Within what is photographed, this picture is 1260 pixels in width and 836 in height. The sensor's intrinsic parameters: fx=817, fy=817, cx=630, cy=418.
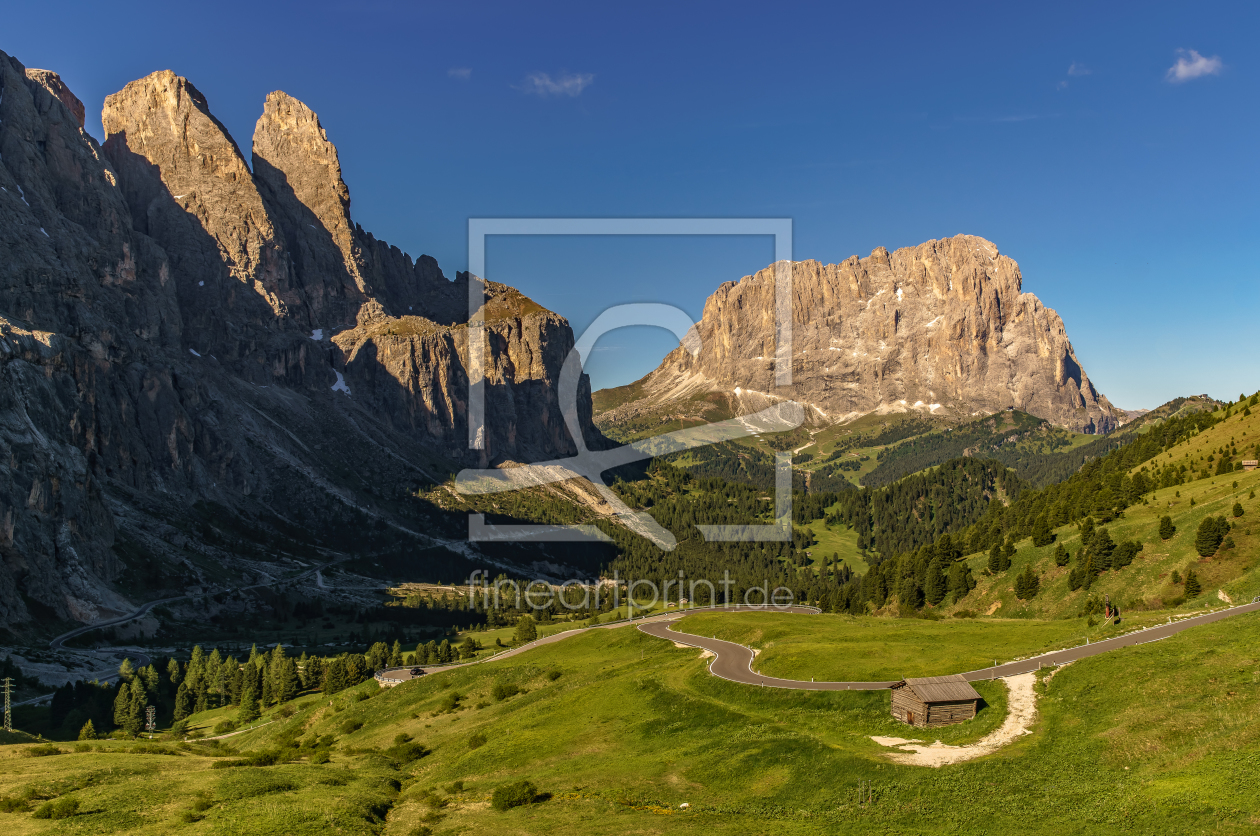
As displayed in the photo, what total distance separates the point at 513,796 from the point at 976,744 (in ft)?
89.2

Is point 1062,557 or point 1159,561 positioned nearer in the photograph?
point 1159,561

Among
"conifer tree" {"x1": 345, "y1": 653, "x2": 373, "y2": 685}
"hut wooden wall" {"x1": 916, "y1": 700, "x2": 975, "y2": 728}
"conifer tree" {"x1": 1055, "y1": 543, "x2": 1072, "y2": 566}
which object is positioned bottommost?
"conifer tree" {"x1": 345, "y1": 653, "x2": 373, "y2": 685}

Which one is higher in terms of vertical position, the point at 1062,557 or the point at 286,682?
the point at 1062,557

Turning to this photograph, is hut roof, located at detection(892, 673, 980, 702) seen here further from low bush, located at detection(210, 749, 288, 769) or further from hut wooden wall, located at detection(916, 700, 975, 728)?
low bush, located at detection(210, 749, 288, 769)

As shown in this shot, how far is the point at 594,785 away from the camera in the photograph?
50000mm

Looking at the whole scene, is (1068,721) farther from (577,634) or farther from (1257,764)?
(577,634)

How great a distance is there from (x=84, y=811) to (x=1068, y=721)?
57.6 meters

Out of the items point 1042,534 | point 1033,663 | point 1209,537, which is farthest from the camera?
point 1042,534

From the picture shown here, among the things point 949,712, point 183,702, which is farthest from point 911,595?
point 183,702

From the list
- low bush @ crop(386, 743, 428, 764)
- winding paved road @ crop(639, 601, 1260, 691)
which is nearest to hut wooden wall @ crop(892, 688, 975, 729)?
winding paved road @ crop(639, 601, 1260, 691)

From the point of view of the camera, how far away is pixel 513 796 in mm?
48531

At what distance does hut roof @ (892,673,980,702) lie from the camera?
1988 inches

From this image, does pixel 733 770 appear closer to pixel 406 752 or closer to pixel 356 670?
pixel 406 752

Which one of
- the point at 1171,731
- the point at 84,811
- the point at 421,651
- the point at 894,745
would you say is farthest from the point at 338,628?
the point at 1171,731
